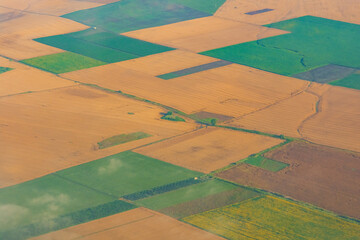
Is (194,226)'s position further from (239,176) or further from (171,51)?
(171,51)

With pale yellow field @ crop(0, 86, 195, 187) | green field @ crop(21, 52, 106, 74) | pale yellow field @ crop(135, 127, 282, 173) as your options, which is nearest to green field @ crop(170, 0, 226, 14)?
green field @ crop(21, 52, 106, 74)

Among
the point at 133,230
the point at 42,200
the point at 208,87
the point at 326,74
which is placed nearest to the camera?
the point at 133,230

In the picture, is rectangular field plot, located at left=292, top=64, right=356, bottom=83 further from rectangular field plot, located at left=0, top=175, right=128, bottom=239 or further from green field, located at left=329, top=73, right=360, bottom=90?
rectangular field plot, located at left=0, top=175, right=128, bottom=239

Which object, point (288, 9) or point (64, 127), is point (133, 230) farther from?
point (288, 9)

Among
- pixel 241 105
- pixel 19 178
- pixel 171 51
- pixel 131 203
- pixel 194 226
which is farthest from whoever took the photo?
pixel 171 51

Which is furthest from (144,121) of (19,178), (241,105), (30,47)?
(30,47)

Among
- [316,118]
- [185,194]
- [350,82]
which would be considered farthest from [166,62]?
[185,194]

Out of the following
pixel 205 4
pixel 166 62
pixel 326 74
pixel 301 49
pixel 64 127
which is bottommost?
pixel 64 127
